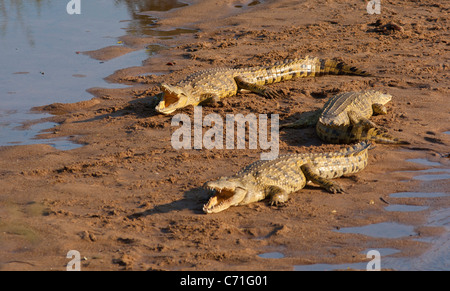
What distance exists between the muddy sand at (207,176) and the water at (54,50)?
14.6 inches

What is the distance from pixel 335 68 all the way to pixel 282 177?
171 inches

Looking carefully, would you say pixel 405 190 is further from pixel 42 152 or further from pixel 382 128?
pixel 42 152

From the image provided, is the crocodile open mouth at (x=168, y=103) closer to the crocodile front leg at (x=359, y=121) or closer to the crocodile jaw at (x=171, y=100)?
the crocodile jaw at (x=171, y=100)

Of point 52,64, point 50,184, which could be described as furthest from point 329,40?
point 50,184

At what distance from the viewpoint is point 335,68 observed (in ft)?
30.9

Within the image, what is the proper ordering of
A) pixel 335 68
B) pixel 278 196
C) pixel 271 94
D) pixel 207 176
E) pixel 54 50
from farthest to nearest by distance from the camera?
pixel 54 50 → pixel 335 68 → pixel 271 94 → pixel 207 176 → pixel 278 196

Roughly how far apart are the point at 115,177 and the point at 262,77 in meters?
3.84

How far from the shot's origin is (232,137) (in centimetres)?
703

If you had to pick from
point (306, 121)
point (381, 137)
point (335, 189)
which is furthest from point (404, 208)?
point (306, 121)

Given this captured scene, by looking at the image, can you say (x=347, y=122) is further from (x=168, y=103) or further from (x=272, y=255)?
(x=272, y=255)
